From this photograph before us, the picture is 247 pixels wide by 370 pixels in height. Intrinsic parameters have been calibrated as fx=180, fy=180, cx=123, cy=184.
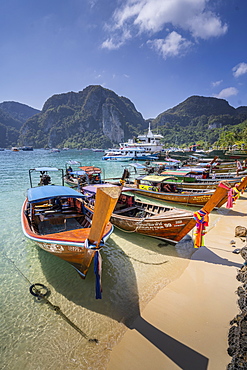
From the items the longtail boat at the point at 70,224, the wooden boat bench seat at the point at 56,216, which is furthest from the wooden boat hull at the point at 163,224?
the wooden boat bench seat at the point at 56,216

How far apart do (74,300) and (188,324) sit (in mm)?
3100

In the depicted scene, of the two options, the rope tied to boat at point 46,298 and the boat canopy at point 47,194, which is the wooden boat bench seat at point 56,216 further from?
the rope tied to boat at point 46,298

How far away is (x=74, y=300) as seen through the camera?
17.1 ft

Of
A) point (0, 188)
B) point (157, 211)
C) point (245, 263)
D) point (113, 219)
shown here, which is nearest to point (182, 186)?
point (157, 211)

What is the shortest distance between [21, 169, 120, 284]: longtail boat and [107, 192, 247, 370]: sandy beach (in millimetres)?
2107

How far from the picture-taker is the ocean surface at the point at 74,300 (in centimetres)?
385

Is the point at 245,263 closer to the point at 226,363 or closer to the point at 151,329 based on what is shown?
the point at 226,363

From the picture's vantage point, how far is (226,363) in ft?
11.0

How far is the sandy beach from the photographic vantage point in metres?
3.52

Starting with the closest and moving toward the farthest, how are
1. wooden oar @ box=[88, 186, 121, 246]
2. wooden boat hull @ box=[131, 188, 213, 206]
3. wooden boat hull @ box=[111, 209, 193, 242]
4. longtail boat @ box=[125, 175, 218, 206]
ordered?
wooden oar @ box=[88, 186, 121, 246]
wooden boat hull @ box=[111, 209, 193, 242]
wooden boat hull @ box=[131, 188, 213, 206]
longtail boat @ box=[125, 175, 218, 206]

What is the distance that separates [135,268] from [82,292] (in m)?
2.05

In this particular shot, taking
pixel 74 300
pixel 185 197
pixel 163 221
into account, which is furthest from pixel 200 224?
pixel 185 197

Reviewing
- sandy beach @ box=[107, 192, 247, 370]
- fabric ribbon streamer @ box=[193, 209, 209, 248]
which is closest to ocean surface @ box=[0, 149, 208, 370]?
sandy beach @ box=[107, 192, 247, 370]

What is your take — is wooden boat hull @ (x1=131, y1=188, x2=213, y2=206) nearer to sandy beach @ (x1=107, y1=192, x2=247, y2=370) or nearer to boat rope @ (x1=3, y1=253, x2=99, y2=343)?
sandy beach @ (x1=107, y1=192, x2=247, y2=370)
